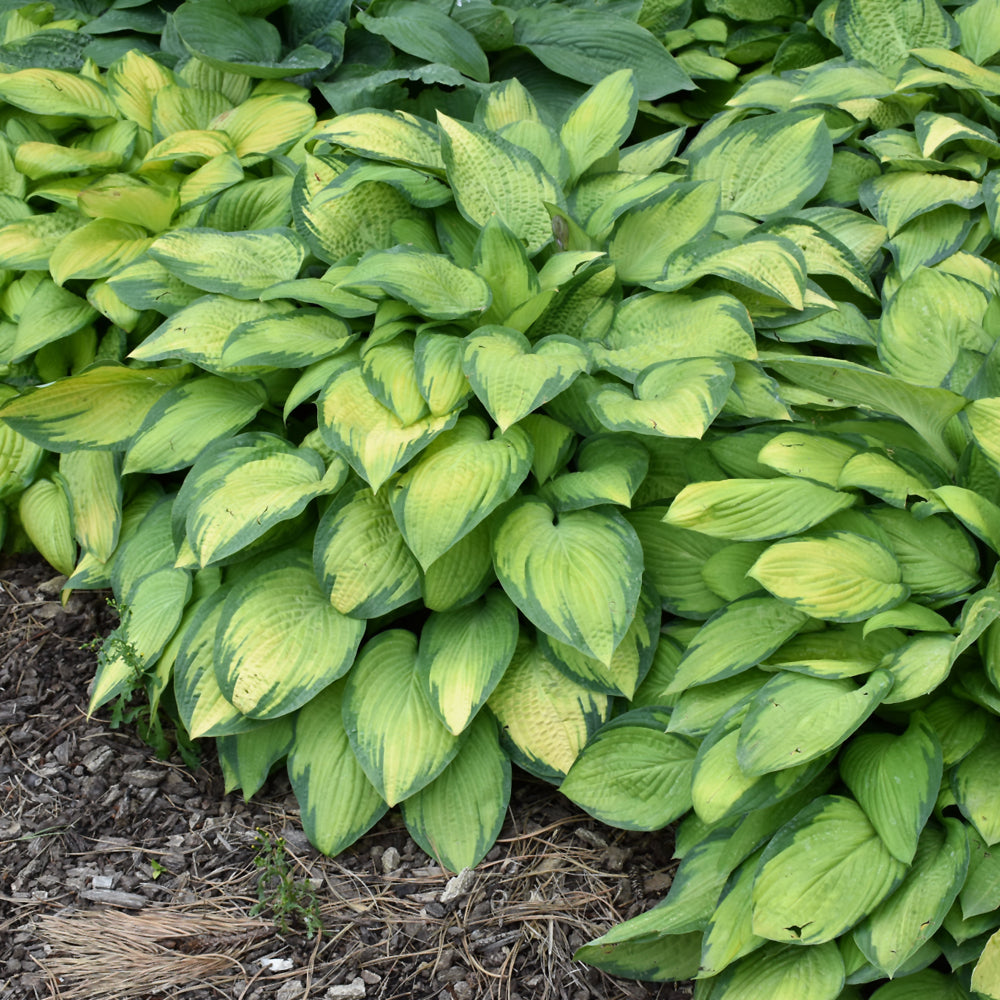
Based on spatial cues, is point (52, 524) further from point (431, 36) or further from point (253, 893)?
point (431, 36)

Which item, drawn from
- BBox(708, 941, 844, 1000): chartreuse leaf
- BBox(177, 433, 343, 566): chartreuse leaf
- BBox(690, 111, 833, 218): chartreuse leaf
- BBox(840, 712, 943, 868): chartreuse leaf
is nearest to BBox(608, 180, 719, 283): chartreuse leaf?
BBox(690, 111, 833, 218): chartreuse leaf

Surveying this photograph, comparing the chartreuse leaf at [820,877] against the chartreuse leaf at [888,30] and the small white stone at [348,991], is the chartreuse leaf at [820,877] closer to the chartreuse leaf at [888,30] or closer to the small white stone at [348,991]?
the small white stone at [348,991]

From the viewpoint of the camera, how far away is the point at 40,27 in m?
3.13

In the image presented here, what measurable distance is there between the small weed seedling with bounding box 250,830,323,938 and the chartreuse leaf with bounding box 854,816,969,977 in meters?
0.88

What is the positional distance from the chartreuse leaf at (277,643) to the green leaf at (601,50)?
1.78 meters

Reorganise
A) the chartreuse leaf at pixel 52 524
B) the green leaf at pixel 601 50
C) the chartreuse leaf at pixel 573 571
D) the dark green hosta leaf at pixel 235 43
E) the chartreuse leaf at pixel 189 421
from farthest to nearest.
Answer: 1. the green leaf at pixel 601 50
2. the dark green hosta leaf at pixel 235 43
3. the chartreuse leaf at pixel 52 524
4. the chartreuse leaf at pixel 189 421
5. the chartreuse leaf at pixel 573 571

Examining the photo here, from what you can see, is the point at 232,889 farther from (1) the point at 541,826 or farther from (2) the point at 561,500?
(2) the point at 561,500

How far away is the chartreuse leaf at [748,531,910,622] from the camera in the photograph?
169 cm

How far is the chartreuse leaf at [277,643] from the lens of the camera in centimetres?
186

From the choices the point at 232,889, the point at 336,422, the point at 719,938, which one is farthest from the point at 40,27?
the point at 719,938

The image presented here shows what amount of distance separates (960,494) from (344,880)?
4.17 ft

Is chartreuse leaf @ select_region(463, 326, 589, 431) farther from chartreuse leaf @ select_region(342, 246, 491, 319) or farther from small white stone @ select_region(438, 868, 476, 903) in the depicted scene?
small white stone @ select_region(438, 868, 476, 903)

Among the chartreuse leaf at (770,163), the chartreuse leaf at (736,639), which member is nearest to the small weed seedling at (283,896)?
the chartreuse leaf at (736,639)

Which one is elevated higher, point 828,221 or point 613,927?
point 828,221
